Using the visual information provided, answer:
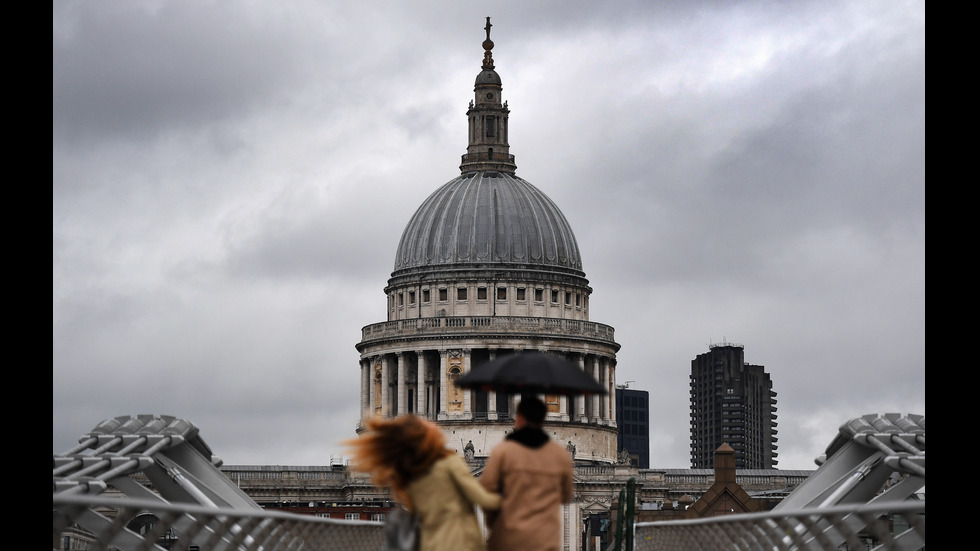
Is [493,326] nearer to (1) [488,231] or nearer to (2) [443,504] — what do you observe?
(1) [488,231]

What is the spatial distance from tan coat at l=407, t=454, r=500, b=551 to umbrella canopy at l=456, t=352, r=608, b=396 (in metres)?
0.93

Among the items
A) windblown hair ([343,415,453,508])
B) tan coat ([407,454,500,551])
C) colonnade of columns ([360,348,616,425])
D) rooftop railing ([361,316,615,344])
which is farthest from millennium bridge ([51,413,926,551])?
rooftop railing ([361,316,615,344])

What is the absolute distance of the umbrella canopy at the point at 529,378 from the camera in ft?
79.3

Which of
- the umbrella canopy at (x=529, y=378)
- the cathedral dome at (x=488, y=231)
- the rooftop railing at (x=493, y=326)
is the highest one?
the cathedral dome at (x=488, y=231)

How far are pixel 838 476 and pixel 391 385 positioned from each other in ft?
372

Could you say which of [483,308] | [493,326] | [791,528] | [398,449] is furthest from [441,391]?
[398,449]

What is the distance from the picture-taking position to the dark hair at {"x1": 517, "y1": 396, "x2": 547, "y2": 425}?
24016mm

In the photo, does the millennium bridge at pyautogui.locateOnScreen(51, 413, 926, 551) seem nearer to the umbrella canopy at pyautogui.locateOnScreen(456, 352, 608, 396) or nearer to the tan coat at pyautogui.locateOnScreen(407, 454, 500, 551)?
the tan coat at pyautogui.locateOnScreen(407, 454, 500, 551)

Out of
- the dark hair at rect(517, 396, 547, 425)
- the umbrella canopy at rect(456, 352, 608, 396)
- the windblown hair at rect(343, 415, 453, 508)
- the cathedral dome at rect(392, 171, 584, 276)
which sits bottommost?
the windblown hair at rect(343, 415, 453, 508)

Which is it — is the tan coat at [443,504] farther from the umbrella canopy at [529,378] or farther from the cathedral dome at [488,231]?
the cathedral dome at [488,231]

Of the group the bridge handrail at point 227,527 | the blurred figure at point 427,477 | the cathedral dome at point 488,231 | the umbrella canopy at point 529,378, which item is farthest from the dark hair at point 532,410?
the cathedral dome at point 488,231

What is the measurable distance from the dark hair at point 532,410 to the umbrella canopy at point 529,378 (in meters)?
0.18
